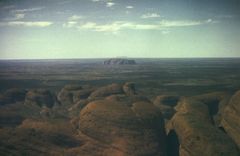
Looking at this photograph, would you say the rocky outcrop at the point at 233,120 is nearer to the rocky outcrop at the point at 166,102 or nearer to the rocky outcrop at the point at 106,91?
the rocky outcrop at the point at 166,102

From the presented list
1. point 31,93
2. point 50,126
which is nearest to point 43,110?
point 31,93

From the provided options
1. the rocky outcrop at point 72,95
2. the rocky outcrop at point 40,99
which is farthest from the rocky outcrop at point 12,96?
the rocky outcrop at point 72,95

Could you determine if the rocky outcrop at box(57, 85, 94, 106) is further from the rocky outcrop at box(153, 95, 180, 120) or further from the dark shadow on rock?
the dark shadow on rock

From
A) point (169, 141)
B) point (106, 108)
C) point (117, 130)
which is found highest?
point (106, 108)

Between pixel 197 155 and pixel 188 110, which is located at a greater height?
pixel 188 110

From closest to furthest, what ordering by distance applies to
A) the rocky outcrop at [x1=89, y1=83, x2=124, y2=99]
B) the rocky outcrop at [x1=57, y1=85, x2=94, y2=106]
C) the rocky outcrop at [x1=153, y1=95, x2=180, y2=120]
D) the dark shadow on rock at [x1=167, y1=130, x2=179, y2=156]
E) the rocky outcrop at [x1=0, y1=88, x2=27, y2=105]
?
the dark shadow on rock at [x1=167, y1=130, x2=179, y2=156]
the rocky outcrop at [x1=153, y1=95, x2=180, y2=120]
the rocky outcrop at [x1=89, y1=83, x2=124, y2=99]
the rocky outcrop at [x1=57, y1=85, x2=94, y2=106]
the rocky outcrop at [x1=0, y1=88, x2=27, y2=105]

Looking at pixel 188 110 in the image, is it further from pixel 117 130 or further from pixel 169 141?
pixel 117 130

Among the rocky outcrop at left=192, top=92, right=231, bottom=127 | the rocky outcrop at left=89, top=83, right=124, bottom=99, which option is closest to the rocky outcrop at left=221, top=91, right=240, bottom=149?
the rocky outcrop at left=192, top=92, right=231, bottom=127
